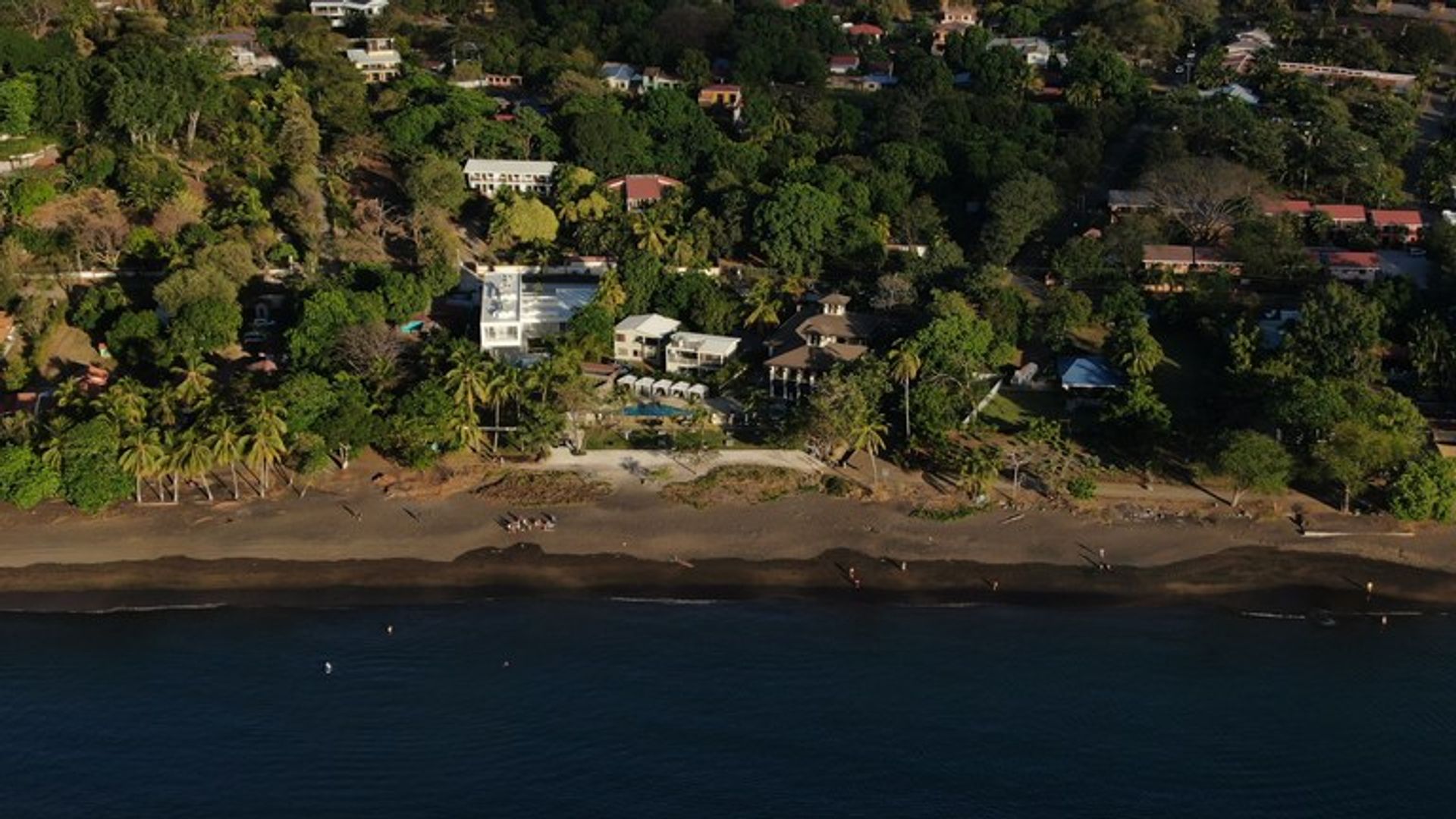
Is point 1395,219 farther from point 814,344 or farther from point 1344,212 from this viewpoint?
point 814,344

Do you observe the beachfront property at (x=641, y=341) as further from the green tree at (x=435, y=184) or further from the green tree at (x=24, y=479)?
the green tree at (x=24, y=479)

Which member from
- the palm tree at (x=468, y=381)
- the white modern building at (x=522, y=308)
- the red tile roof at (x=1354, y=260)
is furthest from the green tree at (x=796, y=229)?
the red tile roof at (x=1354, y=260)

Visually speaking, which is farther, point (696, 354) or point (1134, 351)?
point (696, 354)

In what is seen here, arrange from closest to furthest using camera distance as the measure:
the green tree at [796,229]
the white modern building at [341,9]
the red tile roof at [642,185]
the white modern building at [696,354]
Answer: the white modern building at [696,354]
the green tree at [796,229]
the red tile roof at [642,185]
the white modern building at [341,9]

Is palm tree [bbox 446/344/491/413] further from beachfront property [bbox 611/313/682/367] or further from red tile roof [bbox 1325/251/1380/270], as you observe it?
red tile roof [bbox 1325/251/1380/270]

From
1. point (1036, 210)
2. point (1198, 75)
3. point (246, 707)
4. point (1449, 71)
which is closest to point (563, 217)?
point (1036, 210)

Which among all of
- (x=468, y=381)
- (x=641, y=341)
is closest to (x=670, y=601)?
(x=468, y=381)

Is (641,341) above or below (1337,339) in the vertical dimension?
below
